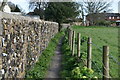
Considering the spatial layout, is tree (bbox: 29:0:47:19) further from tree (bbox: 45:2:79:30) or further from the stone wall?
the stone wall

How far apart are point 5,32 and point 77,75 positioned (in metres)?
1.92

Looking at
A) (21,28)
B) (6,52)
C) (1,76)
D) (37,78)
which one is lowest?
(37,78)

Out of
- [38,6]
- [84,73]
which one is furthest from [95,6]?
[84,73]

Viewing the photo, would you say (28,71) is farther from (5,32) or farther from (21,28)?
(5,32)

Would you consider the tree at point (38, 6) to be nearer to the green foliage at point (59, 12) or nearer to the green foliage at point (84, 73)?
the green foliage at point (59, 12)

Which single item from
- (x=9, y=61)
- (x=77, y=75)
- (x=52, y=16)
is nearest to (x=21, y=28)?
(x=9, y=61)

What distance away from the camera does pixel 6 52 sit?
3.93 meters

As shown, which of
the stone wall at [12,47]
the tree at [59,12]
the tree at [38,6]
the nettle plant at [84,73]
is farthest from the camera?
Result: the tree at [38,6]

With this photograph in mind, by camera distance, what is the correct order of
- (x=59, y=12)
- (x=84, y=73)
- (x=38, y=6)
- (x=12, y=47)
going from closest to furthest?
(x=12, y=47)
(x=84, y=73)
(x=59, y=12)
(x=38, y=6)

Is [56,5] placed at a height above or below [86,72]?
above

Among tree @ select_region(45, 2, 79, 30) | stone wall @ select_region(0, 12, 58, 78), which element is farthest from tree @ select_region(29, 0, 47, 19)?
stone wall @ select_region(0, 12, 58, 78)

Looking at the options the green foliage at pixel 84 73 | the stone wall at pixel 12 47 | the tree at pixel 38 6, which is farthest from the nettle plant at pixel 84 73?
the tree at pixel 38 6

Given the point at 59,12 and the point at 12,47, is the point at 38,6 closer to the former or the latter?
the point at 59,12

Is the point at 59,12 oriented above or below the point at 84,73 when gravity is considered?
above
